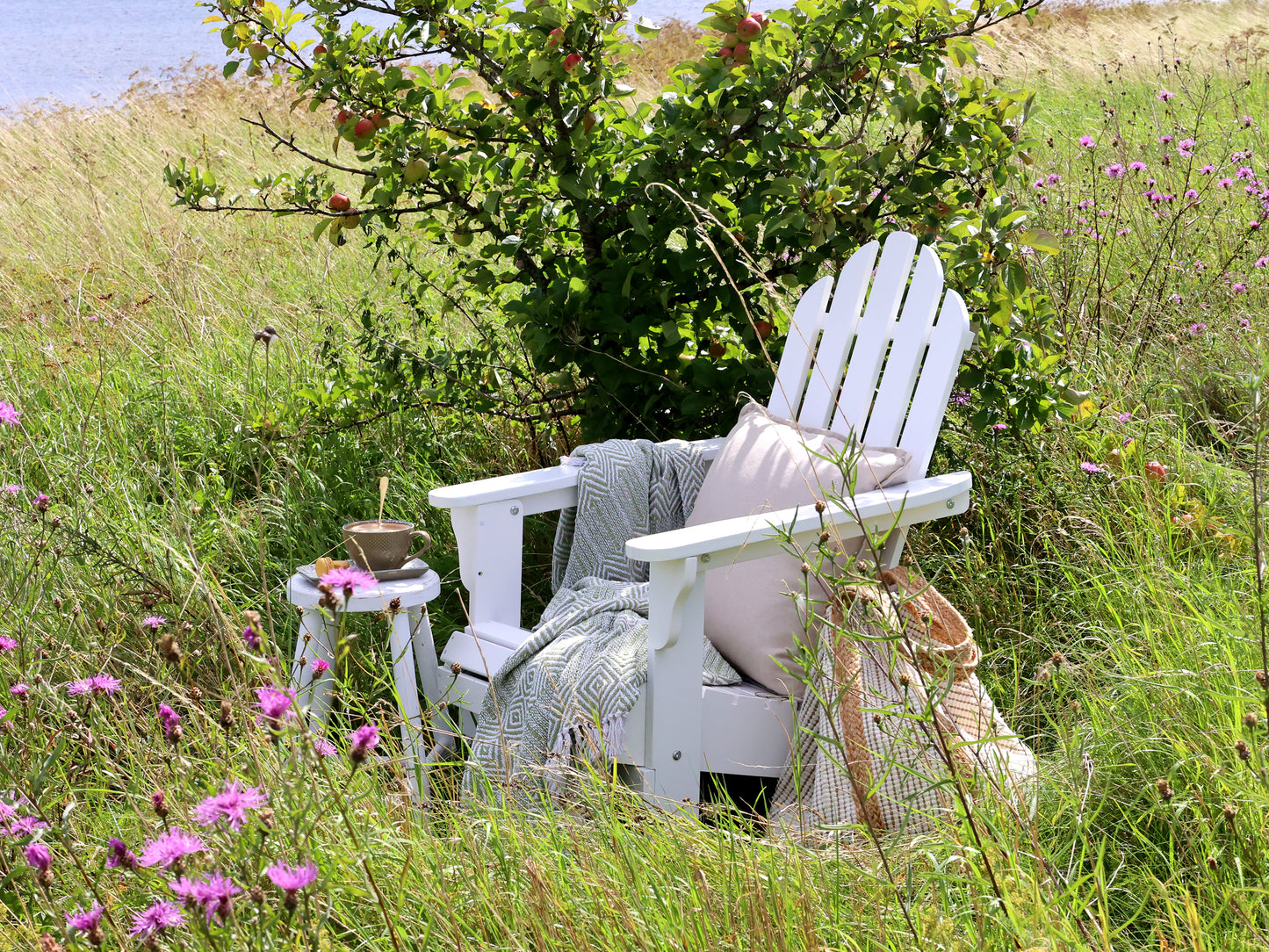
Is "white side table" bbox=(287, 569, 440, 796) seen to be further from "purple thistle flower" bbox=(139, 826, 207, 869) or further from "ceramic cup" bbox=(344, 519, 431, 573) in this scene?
"purple thistle flower" bbox=(139, 826, 207, 869)

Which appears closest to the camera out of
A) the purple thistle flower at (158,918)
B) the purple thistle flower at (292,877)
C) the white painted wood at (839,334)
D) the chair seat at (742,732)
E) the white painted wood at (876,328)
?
the purple thistle flower at (292,877)

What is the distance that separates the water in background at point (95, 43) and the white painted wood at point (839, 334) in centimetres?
637

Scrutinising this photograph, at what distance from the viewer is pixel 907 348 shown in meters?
2.36

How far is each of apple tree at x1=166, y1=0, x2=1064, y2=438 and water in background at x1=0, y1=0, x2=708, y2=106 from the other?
215 inches

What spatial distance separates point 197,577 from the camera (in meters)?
1.33

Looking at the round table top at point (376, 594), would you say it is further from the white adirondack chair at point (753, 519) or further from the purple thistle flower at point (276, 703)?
the purple thistle flower at point (276, 703)

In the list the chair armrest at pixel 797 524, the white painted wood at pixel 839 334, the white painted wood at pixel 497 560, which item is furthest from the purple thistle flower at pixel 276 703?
the white painted wood at pixel 839 334

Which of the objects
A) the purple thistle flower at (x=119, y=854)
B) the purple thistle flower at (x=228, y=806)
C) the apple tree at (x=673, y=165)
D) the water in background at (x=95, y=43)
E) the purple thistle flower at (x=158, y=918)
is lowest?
the purple thistle flower at (x=158, y=918)

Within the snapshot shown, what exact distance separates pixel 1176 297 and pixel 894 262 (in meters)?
1.34

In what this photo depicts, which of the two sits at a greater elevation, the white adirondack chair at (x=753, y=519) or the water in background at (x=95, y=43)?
the water in background at (x=95, y=43)

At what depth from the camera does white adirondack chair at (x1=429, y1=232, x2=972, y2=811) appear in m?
1.93

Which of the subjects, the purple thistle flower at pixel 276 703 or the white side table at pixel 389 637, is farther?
the white side table at pixel 389 637

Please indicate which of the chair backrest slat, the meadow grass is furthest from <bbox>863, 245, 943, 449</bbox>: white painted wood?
the meadow grass

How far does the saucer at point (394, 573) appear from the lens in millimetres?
2211
